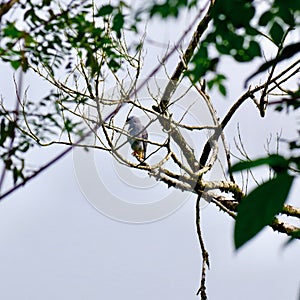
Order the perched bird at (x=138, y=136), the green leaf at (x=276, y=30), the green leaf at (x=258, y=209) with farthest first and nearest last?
the perched bird at (x=138, y=136), the green leaf at (x=276, y=30), the green leaf at (x=258, y=209)

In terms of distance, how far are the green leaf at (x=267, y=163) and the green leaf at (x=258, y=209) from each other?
0.02 metres

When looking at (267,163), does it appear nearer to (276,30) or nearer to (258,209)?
(258,209)

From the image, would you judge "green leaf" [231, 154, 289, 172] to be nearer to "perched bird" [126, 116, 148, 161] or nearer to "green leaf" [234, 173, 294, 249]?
"green leaf" [234, 173, 294, 249]

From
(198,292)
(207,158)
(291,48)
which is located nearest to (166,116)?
(207,158)

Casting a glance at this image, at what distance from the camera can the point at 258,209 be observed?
42cm

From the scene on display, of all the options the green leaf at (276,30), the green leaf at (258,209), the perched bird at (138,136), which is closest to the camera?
the green leaf at (258,209)

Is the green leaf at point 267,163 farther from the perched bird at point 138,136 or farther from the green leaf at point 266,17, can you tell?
the perched bird at point 138,136

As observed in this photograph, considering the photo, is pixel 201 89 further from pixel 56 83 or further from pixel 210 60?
pixel 210 60

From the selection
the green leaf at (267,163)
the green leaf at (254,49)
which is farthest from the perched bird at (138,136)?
the green leaf at (267,163)

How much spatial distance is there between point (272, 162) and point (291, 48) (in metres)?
0.15

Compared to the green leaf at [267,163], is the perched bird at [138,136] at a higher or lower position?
higher

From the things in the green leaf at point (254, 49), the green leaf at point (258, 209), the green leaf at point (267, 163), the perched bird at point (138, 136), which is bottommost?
the green leaf at point (258, 209)

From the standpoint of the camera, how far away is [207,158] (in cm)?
354

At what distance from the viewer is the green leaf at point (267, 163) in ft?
1.43
